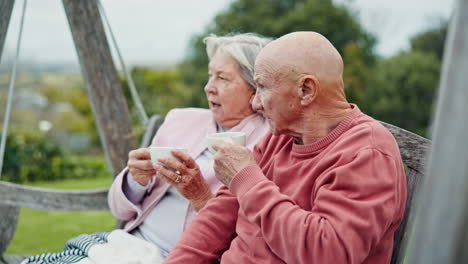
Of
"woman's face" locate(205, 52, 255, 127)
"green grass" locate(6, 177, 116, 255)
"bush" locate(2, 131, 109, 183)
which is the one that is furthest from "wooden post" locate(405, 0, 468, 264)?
"bush" locate(2, 131, 109, 183)

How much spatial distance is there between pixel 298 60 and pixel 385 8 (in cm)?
808

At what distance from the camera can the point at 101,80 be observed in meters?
2.95

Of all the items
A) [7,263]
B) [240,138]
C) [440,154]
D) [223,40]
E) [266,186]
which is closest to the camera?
[440,154]

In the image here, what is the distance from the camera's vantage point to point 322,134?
1.68 m

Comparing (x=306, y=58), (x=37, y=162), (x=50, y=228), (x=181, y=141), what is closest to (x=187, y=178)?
(x=181, y=141)

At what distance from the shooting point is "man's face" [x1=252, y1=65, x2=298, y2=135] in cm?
167

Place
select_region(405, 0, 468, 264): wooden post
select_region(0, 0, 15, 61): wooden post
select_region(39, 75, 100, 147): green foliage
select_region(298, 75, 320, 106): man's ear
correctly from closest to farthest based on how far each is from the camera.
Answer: select_region(405, 0, 468, 264): wooden post → select_region(298, 75, 320, 106): man's ear → select_region(0, 0, 15, 61): wooden post → select_region(39, 75, 100, 147): green foliage

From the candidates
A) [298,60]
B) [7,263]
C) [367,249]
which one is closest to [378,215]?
[367,249]

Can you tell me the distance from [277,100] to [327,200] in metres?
0.35

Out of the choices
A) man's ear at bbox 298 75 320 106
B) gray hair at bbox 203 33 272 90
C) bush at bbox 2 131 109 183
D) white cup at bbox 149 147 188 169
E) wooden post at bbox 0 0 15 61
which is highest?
man's ear at bbox 298 75 320 106

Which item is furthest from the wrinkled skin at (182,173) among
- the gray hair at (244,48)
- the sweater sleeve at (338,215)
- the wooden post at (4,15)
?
the wooden post at (4,15)

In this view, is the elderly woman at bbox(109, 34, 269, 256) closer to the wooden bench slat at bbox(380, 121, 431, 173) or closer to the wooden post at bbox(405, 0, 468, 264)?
the wooden bench slat at bbox(380, 121, 431, 173)

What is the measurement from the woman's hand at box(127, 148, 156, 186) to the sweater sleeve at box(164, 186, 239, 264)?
0.45 m

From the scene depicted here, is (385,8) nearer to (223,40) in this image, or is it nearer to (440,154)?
(223,40)
